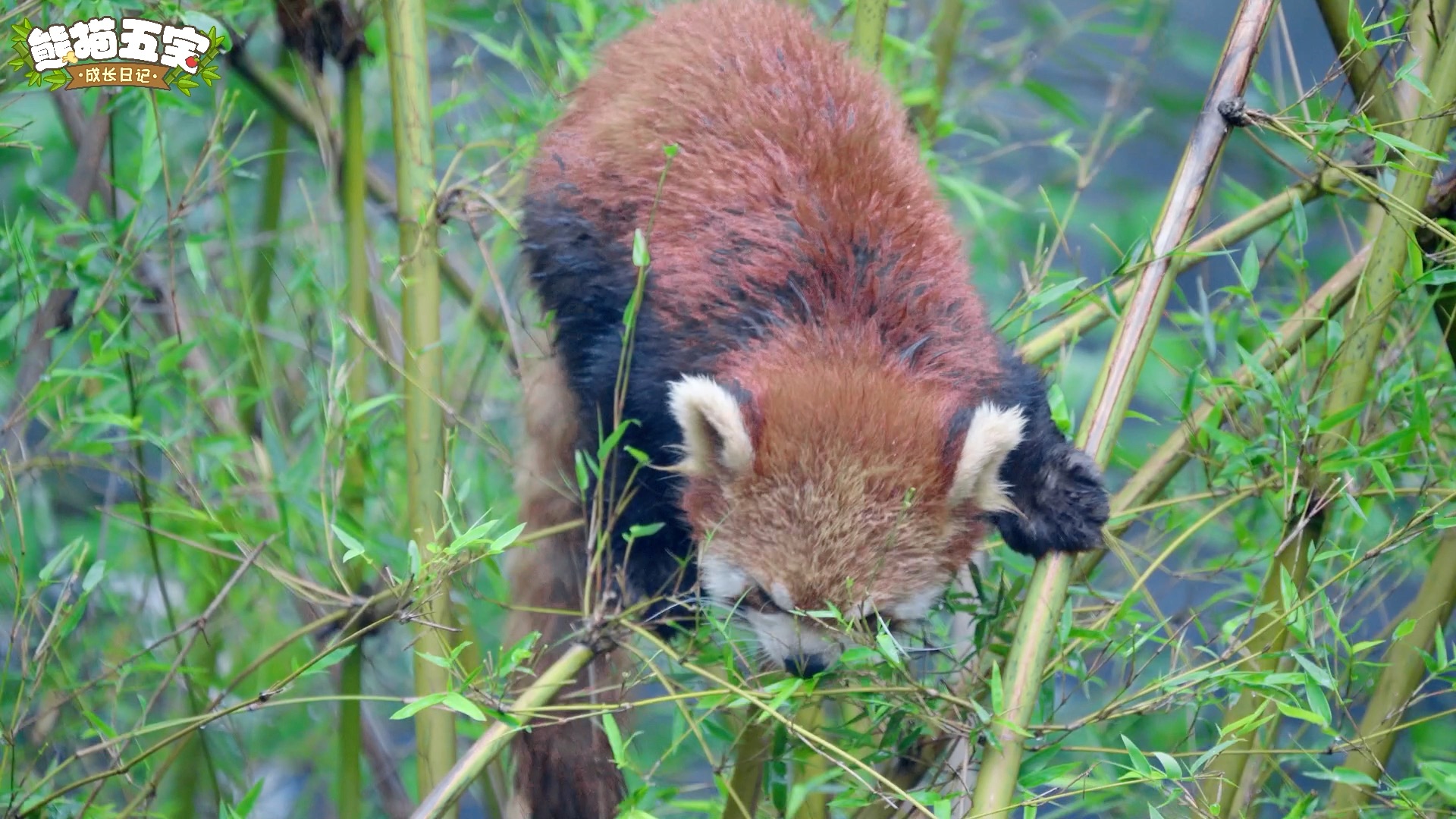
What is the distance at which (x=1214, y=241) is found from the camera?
197cm

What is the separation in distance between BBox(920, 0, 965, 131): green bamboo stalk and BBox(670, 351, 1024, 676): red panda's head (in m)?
0.93

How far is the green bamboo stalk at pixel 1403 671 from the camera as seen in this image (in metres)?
1.89

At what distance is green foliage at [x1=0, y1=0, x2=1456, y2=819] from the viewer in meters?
1.66

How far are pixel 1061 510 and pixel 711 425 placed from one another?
0.55 metres

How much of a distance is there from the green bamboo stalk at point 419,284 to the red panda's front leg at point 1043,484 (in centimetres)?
89

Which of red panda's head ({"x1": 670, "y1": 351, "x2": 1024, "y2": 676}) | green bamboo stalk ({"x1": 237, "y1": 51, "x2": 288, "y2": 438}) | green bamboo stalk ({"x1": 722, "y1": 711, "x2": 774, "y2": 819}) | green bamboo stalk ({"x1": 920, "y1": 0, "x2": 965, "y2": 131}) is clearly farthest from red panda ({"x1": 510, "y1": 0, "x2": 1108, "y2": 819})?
green bamboo stalk ({"x1": 237, "y1": 51, "x2": 288, "y2": 438})

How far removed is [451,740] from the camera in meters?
1.83

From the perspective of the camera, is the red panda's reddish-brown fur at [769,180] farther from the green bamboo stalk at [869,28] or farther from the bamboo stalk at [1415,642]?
the bamboo stalk at [1415,642]

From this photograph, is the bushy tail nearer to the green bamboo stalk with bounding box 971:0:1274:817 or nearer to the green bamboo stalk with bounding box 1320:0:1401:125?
the green bamboo stalk with bounding box 971:0:1274:817

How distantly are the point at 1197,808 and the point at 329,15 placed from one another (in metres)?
1.75

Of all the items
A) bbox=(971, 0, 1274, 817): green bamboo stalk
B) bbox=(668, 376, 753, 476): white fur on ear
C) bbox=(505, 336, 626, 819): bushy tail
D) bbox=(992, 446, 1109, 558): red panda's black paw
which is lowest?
bbox=(505, 336, 626, 819): bushy tail

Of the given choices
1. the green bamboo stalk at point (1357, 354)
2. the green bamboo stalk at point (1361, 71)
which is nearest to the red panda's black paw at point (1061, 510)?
the green bamboo stalk at point (1357, 354)

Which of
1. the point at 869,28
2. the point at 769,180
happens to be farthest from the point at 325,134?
the point at 869,28

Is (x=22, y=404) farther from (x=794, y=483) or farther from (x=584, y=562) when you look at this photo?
(x=794, y=483)
